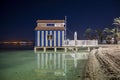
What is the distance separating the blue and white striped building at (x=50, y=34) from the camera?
784 inches

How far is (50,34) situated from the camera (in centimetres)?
2006

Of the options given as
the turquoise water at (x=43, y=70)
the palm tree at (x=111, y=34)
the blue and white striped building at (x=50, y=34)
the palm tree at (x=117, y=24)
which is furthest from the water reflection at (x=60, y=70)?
the palm tree at (x=111, y=34)

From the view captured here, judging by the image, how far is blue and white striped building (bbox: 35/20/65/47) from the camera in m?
19.9

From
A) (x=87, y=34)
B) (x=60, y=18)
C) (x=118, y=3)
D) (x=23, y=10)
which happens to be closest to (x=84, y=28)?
(x=87, y=34)

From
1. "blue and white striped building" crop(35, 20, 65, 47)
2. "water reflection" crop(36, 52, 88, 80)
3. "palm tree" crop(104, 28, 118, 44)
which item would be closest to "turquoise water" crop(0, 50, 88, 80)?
"water reflection" crop(36, 52, 88, 80)

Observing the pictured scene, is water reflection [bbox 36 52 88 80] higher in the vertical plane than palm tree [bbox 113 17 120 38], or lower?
lower

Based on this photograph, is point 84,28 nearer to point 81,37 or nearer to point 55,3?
point 81,37

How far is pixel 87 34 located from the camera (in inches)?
856

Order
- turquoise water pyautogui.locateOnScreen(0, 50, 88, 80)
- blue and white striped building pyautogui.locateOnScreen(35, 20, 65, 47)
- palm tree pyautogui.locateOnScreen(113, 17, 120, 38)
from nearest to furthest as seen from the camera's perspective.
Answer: turquoise water pyautogui.locateOnScreen(0, 50, 88, 80) < palm tree pyautogui.locateOnScreen(113, 17, 120, 38) < blue and white striped building pyautogui.locateOnScreen(35, 20, 65, 47)

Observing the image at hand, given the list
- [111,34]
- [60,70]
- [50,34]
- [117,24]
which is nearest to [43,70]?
[60,70]

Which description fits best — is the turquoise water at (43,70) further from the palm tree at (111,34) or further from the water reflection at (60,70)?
the palm tree at (111,34)

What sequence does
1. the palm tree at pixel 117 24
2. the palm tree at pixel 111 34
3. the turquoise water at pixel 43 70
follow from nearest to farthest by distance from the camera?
the turquoise water at pixel 43 70 < the palm tree at pixel 117 24 < the palm tree at pixel 111 34

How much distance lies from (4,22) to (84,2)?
9.02m

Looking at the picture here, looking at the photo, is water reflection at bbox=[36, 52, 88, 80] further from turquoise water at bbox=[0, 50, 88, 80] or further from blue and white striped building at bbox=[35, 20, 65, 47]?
blue and white striped building at bbox=[35, 20, 65, 47]
